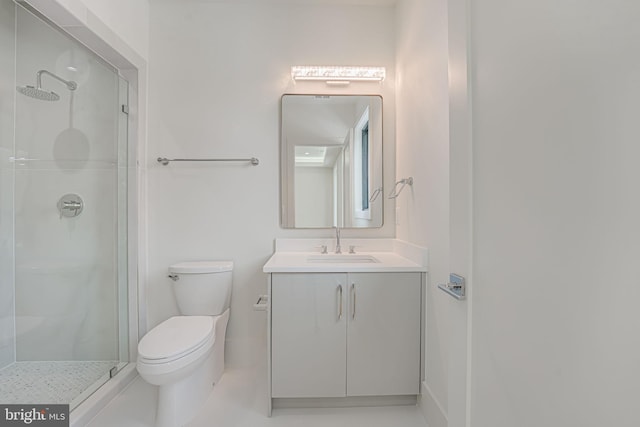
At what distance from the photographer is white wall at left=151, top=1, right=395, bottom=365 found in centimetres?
210

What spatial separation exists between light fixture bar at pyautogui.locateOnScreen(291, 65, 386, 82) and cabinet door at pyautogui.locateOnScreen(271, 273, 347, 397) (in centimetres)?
143

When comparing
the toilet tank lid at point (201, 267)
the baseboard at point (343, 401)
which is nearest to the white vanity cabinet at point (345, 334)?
the baseboard at point (343, 401)

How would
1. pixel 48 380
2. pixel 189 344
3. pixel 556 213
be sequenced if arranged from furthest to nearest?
pixel 48 380, pixel 189 344, pixel 556 213

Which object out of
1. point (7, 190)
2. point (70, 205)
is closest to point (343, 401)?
point (70, 205)

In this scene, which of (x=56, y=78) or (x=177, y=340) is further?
(x=56, y=78)

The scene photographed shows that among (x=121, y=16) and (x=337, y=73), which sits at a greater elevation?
(x=121, y=16)

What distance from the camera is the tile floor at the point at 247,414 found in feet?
4.99

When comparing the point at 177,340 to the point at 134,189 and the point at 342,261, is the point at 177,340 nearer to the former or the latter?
the point at 342,261

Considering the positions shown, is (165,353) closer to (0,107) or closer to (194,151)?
(194,151)

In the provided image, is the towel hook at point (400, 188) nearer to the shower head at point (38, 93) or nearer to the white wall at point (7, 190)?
the shower head at point (38, 93)

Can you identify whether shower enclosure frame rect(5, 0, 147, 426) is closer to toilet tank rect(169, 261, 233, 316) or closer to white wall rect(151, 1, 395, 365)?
white wall rect(151, 1, 395, 365)

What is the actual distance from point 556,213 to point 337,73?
6.28 ft

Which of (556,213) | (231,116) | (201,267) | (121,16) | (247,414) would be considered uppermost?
(121,16)

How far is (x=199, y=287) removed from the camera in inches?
75.0
